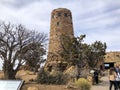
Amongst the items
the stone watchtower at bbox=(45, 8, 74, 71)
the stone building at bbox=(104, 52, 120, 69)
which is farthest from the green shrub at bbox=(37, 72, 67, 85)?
the stone building at bbox=(104, 52, 120, 69)

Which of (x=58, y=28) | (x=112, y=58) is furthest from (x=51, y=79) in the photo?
(x=112, y=58)

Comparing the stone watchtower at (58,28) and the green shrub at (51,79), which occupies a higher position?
the stone watchtower at (58,28)

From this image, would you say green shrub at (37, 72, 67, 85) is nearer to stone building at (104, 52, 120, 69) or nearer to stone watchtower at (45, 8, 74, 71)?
stone watchtower at (45, 8, 74, 71)

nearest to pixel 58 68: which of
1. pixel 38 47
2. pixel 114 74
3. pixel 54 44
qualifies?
pixel 54 44

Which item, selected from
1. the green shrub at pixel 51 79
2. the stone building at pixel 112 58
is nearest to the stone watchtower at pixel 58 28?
the stone building at pixel 112 58

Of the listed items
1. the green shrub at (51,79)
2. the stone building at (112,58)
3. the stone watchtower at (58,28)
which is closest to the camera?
the green shrub at (51,79)

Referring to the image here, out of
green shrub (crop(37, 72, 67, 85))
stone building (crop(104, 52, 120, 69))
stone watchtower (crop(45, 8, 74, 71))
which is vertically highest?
stone watchtower (crop(45, 8, 74, 71))

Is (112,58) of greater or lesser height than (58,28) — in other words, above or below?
below

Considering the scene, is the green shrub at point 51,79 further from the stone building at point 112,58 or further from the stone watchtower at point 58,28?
the stone building at point 112,58

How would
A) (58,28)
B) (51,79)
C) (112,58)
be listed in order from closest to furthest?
(51,79), (58,28), (112,58)

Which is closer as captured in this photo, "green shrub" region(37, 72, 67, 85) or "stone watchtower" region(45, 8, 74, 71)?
"green shrub" region(37, 72, 67, 85)

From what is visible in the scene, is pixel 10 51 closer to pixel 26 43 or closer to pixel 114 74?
pixel 26 43

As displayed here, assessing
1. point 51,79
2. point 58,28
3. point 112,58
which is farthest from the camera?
point 112,58

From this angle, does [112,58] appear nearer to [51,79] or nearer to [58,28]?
[58,28]
